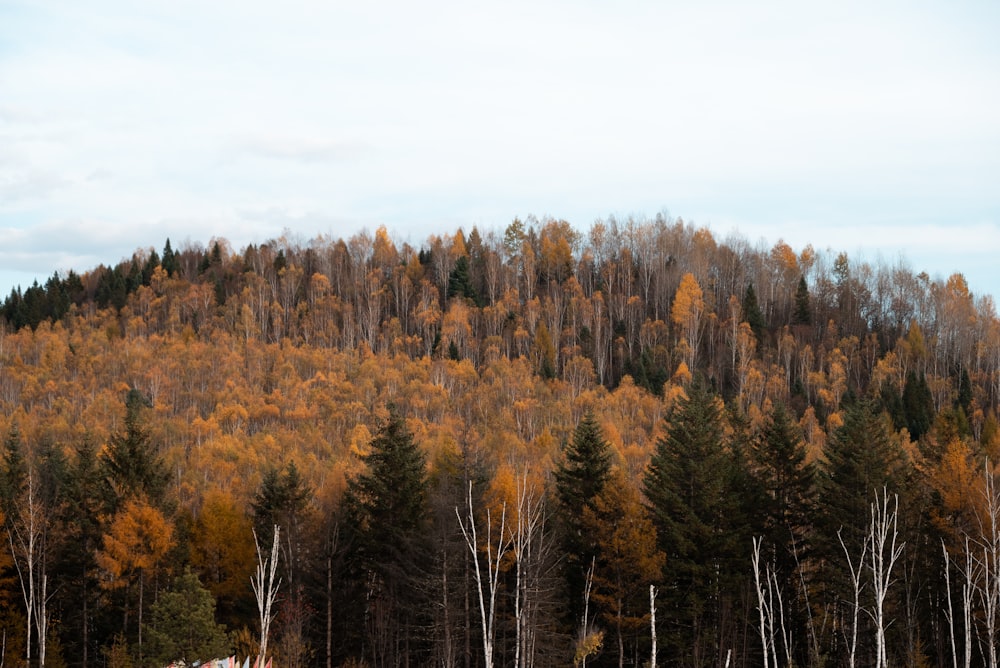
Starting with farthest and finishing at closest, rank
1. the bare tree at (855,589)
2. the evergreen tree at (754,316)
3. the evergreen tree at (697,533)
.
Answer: the evergreen tree at (754,316) → the evergreen tree at (697,533) → the bare tree at (855,589)

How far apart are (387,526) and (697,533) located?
1190 cm

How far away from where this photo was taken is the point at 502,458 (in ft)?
187

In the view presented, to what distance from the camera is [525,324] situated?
104m

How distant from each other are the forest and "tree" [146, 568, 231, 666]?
0.37 ft

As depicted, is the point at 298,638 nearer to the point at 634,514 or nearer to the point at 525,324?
the point at 634,514

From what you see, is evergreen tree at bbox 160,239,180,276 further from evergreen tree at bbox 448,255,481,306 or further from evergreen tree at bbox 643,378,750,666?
evergreen tree at bbox 643,378,750,666

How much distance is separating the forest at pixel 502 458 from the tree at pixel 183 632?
0.37 ft

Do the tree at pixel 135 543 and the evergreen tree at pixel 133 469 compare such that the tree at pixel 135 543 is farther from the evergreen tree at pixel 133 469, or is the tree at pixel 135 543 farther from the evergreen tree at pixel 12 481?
the evergreen tree at pixel 12 481

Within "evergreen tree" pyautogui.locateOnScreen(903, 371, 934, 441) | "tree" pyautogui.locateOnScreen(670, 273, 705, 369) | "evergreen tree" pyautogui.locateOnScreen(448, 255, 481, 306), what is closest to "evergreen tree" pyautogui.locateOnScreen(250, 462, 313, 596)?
"evergreen tree" pyautogui.locateOnScreen(903, 371, 934, 441)

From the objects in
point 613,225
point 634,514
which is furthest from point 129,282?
point 634,514

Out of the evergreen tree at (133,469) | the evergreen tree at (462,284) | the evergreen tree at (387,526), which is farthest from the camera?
the evergreen tree at (462,284)

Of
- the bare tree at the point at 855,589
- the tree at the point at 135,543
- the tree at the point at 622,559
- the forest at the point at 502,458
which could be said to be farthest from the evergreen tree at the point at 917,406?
the tree at the point at 135,543

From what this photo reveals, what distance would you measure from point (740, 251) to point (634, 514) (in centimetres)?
9651

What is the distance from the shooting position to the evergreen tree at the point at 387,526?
34844mm
